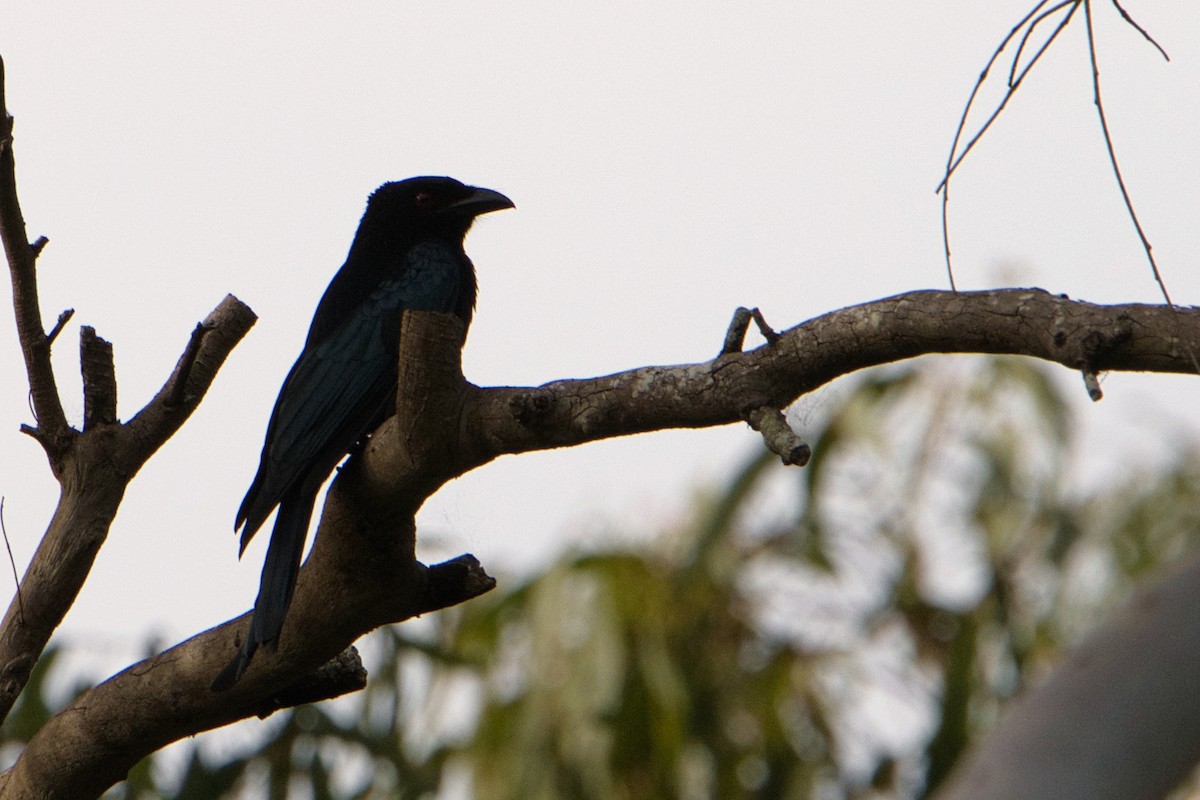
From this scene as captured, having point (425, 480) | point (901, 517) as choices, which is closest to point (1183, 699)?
point (425, 480)

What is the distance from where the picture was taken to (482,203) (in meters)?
5.78

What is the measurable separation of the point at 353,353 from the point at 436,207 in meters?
1.41

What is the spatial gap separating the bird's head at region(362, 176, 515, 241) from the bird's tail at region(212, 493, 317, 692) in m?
2.11

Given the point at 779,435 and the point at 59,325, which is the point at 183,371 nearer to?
the point at 59,325

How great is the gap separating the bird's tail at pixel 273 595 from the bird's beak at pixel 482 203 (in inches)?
84.3

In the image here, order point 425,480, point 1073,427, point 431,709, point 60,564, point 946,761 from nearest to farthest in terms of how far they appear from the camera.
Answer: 1. point 425,480
2. point 60,564
3. point 946,761
4. point 431,709
5. point 1073,427

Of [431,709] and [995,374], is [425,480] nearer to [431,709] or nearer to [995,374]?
[431,709]

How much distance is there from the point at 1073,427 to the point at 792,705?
2.29 m

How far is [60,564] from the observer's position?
11.8 ft

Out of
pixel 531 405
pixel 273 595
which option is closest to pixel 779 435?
pixel 531 405

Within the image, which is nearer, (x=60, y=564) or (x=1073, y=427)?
(x=60, y=564)

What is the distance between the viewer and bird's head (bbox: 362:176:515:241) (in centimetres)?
579

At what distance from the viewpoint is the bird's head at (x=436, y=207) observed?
579 centimetres

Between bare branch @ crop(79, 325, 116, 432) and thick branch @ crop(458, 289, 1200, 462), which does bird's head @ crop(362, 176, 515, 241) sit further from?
thick branch @ crop(458, 289, 1200, 462)
